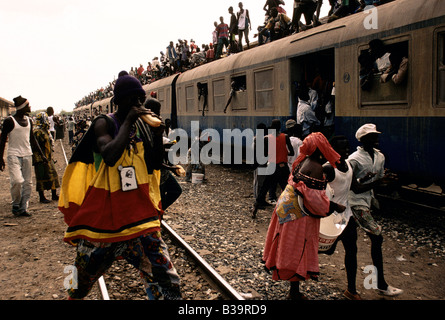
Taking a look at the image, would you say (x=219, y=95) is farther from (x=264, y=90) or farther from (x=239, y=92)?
(x=264, y=90)

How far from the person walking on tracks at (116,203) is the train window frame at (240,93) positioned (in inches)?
341

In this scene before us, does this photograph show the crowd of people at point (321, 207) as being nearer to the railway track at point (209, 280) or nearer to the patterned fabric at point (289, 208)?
the patterned fabric at point (289, 208)

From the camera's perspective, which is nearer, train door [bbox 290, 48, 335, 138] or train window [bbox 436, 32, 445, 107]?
train window [bbox 436, 32, 445, 107]

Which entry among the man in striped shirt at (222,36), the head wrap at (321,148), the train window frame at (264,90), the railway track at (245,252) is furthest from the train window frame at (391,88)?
the man in striped shirt at (222,36)

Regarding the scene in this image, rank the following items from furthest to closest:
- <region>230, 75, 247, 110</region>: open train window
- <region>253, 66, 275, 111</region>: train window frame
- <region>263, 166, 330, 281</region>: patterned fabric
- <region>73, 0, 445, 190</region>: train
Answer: <region>230, 75, 247, 110</region>: open train window → <region>253, 66, 275, 111</region>: train window frame → <region>73, 0, 445, 190</region>: train → <region>263, 166, 330, 281</region>: patterned fabric

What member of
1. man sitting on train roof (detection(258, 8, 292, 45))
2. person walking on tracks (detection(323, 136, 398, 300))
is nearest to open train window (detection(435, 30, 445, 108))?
person walking on tracks (detection(323, 136, 398, 300))

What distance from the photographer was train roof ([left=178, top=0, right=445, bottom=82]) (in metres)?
5.58

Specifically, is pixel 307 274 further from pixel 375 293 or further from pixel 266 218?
pixel 266 218

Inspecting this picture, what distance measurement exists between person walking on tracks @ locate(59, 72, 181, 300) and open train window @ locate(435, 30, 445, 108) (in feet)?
14.7

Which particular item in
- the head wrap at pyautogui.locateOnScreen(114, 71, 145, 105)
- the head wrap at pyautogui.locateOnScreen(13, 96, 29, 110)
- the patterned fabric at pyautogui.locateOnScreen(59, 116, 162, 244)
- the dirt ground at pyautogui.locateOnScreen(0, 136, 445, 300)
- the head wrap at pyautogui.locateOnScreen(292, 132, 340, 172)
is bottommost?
the dirt ground at pyautogui.locateOnScreen(0, 136, 445, 300)

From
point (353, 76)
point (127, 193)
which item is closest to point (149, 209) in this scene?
point (127, 193)

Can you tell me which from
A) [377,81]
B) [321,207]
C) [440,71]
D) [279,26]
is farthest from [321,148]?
[279,26]

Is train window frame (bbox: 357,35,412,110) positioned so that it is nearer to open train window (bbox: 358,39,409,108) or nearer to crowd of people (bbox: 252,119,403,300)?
open train window (bbox: 358,39,409,108)

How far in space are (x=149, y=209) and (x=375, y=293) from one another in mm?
2708
